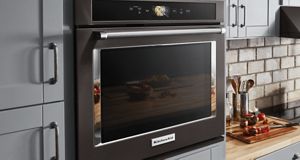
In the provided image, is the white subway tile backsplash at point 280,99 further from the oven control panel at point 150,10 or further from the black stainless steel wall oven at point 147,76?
the oven control panel at point 150,10

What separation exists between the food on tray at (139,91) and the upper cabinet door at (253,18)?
93 centimetres

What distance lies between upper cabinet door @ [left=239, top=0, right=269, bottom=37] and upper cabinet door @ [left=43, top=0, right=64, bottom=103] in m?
1.25

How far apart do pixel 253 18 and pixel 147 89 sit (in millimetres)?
1069

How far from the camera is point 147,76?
140 cm

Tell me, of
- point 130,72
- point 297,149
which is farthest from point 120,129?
point 297,149

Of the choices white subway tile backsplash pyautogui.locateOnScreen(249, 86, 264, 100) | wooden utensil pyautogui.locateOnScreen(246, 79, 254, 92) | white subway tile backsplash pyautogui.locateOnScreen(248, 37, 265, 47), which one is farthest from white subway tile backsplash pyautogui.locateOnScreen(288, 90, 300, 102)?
wooden utensil pyautogui.locateOnScreen(246, 79, 254, 92)

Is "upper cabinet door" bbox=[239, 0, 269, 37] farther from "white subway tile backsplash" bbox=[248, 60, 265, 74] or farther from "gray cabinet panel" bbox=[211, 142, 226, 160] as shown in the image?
"gray cabinet panel" bbox=[211, 142, 226, 160]

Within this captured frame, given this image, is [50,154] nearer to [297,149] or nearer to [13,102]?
[13,102]

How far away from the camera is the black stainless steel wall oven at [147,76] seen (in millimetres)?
1222

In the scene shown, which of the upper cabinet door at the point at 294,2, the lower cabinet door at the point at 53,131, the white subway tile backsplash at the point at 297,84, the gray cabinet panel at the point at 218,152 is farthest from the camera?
the white subway tile backsplash at the point at 297,84

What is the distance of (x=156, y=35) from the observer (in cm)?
137

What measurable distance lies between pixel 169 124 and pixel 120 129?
239mm

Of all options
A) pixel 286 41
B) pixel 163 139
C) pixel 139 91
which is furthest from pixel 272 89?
pixel 139 91

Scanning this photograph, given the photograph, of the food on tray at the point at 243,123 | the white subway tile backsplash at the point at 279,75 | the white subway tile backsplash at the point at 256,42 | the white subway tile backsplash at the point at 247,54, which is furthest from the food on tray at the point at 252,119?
the white subway tile backsplash at the point at 279,75
